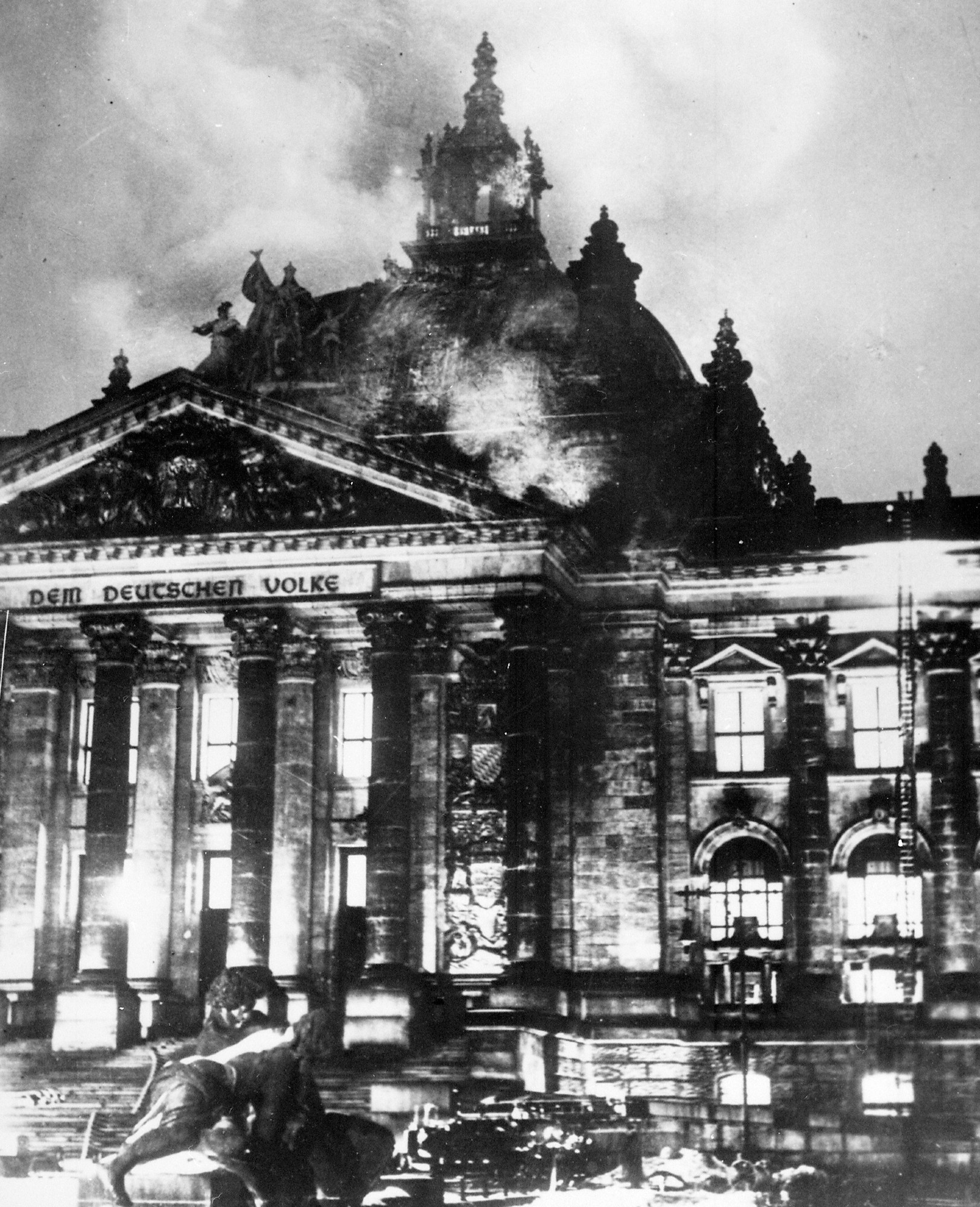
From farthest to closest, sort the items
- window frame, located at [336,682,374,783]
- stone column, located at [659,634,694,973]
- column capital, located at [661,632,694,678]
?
1. column capital, located at [661,632,694,678]
2. window frame, located at [336,682,374,783]
3. stone column, located at [659,634,694,973]

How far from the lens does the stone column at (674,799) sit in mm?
48812

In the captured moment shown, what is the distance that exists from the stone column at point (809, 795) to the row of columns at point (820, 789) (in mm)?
19

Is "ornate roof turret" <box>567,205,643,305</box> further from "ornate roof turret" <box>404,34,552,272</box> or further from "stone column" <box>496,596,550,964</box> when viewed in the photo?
"stone column" <box>496,596,550,964</box>

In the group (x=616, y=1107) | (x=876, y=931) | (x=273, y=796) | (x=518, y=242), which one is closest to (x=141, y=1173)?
(x=616, y=1107)

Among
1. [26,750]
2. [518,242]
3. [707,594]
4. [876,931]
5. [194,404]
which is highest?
[518,242]

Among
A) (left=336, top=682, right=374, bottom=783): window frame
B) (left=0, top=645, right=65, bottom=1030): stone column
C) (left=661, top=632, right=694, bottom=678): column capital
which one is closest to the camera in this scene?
(left=0, top=645, right=65, bottom=1030): stone column

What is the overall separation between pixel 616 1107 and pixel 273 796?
407 inches

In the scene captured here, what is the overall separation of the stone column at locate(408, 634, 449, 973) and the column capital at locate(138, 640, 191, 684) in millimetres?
5474

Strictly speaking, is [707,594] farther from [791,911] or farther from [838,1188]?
[838,1188]

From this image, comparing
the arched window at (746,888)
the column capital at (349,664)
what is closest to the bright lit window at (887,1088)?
the arched window at (746,888)

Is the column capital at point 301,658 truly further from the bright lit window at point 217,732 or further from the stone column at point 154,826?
the stone column at point 154,826

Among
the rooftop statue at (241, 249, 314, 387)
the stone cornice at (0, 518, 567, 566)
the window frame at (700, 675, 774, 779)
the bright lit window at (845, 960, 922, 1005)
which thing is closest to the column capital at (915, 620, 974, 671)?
the window frame at (700, 675, 774, 779)

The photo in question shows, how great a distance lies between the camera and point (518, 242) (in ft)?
200

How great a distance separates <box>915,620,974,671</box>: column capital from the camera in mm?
48875
